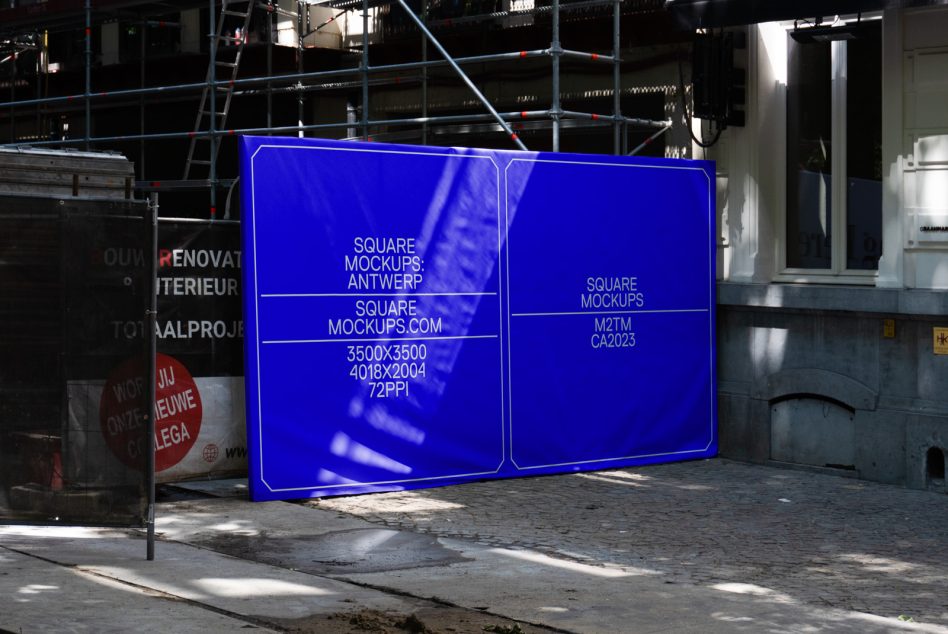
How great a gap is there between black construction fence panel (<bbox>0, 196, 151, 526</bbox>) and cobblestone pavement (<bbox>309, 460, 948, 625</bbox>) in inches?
101

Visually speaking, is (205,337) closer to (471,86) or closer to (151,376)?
(151,376)

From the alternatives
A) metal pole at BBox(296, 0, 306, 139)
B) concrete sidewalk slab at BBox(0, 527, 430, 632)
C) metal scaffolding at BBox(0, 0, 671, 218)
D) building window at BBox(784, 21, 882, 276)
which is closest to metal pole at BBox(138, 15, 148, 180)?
metal scaffolding at BBox(0, 0, 671, 218)

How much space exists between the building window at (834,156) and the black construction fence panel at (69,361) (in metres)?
7.51

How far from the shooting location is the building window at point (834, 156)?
42.9ft

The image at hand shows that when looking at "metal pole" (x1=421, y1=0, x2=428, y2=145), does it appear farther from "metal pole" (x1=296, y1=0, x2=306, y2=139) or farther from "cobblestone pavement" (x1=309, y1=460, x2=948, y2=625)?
"cobblestone pavement" (x1=309, y1=460, x2=948, y2=625)

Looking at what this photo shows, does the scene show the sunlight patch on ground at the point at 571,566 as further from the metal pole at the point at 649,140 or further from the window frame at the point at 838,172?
the metal pole at the point at 649,140

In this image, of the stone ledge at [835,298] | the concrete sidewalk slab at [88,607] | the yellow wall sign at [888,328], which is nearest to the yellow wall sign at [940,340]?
the stone ledge at [835,298]

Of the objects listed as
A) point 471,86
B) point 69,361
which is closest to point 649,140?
point 471,86

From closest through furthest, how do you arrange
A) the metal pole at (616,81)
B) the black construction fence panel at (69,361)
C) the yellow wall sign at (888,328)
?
1. the black construction fence panel at (69,361)
2. the yellow wall sign at (888,328)
3. the metal pole at (616,81)

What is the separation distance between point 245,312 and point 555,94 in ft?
13.2

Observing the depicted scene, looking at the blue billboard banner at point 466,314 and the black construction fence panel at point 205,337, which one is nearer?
the blue billboard banner at point 466,314

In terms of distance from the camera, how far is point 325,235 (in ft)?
37.2

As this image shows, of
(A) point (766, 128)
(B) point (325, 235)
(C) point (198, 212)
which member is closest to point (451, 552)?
(B) point (325, 235)

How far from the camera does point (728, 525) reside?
1041cm
